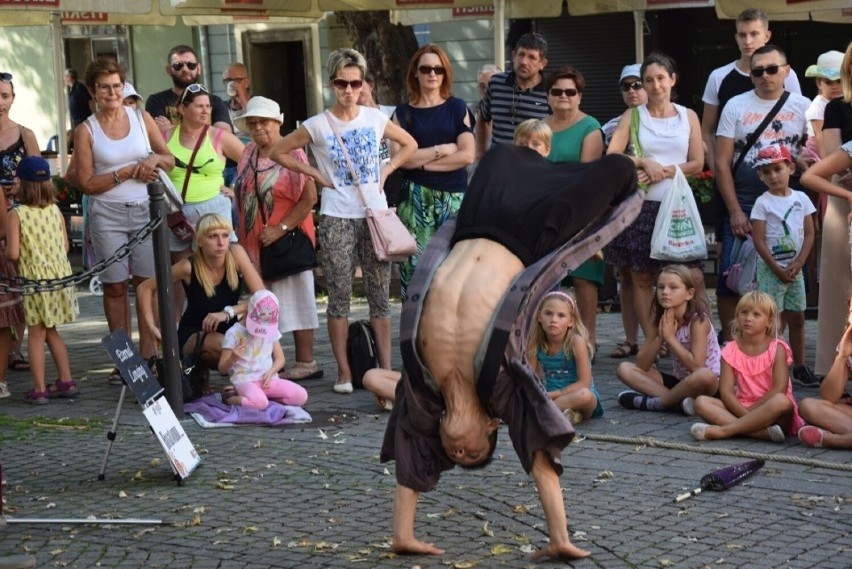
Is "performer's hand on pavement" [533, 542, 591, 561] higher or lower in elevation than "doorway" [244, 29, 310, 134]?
lower

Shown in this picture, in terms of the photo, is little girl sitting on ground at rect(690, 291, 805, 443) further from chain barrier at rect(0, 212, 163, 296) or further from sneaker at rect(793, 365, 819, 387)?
chain barrier at rect(0, 212, 163, 296)

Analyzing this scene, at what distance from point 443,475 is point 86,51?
87.2 ft

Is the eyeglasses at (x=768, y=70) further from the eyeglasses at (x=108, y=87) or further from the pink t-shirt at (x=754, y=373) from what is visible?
the eyeglasses at (x=108, y=87)

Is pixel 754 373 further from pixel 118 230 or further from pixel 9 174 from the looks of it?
pixel 9 174

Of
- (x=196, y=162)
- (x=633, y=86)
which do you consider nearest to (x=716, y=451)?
(x=633, y=86)

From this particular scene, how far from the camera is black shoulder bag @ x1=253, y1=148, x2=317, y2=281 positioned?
35.4ft

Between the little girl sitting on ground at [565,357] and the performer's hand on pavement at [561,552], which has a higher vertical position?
the little girl sitting on ground at [565,357]

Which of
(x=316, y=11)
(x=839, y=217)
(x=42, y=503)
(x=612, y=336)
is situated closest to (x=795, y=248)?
(x=839, y=217)

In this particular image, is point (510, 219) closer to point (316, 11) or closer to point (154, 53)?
point (316, 11)

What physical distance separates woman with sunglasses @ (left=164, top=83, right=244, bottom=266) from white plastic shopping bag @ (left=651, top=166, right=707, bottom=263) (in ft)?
9.79

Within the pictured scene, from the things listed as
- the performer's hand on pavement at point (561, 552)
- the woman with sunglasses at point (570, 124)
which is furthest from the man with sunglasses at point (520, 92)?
the performer's hand on pavement at point (561, 552)

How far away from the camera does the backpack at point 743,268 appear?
10.4m

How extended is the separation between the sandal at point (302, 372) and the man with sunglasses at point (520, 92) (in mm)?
2021

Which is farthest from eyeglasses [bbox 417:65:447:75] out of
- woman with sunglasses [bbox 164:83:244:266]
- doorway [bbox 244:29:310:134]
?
doorway [bbox 244:29:310:134]
